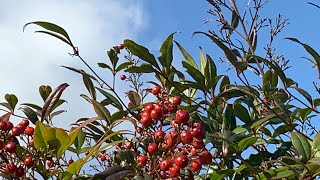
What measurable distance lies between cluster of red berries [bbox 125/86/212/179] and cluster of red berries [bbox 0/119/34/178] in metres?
0.29

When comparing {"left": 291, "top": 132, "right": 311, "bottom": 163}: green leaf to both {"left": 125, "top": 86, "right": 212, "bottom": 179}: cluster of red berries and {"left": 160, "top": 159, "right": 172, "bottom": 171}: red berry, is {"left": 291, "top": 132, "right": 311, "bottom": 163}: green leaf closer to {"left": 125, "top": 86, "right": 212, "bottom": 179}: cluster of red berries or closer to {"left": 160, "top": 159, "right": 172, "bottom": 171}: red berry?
{"left": 125, "top": 86, "right": 212, "bottom": 179}: cluster of red berries

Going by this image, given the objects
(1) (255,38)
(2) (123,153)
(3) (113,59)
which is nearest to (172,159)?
(2) (123,153)

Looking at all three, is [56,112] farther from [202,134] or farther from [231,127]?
[202,134]

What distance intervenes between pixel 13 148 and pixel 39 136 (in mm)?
72

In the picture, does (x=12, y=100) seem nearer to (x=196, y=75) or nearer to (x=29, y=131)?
(x=29, y=131)

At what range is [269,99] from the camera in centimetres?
184

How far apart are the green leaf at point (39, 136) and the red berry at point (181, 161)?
348mm

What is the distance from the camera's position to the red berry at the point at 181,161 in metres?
1.29

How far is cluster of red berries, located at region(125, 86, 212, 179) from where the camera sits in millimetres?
1306

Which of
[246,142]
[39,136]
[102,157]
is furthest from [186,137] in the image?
[102,157]

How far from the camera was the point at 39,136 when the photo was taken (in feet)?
4.69

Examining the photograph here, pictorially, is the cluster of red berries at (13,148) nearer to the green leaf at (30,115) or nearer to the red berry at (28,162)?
the red berry at (28,162)

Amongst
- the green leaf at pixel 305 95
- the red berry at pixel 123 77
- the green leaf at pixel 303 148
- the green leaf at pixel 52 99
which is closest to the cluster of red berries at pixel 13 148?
the green leaf at pixel 52 99

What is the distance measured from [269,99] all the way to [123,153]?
1.96 feet
